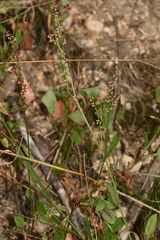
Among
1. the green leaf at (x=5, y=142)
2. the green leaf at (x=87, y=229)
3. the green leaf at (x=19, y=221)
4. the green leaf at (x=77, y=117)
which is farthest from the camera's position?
the green leaf at (x=77, y=117)

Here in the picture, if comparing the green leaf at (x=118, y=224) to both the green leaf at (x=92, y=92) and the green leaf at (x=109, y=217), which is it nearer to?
the green leaf at (x=109, y=217)

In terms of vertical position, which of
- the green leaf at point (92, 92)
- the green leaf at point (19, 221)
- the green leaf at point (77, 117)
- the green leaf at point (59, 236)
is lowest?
the green leaf at point (19, 221)

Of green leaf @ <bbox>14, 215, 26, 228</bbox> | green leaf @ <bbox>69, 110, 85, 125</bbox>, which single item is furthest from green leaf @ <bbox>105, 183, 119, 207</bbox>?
green leaf @ <bbox>69, 110, 85, 125</bbox>

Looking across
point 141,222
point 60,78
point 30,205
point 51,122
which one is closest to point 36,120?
point 51,122

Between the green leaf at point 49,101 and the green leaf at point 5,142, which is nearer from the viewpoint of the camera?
the green leaf at point 5,142

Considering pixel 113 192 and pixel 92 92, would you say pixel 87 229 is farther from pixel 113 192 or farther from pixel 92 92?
pixel 92 92

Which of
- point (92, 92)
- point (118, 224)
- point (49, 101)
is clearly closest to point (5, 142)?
point (49, 101)

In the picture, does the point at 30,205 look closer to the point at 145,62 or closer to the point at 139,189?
the point at 139,189

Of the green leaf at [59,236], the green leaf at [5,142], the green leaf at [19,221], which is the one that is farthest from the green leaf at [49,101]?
the green leaf at [59,236]
